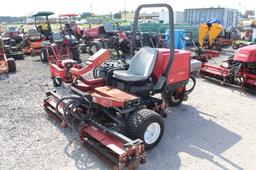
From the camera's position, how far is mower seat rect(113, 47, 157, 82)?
3.95m

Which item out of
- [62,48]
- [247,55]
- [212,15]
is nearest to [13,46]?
[62,48]

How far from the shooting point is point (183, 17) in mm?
23422

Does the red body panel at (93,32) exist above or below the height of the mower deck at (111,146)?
above

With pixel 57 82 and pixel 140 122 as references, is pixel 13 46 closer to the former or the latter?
pixel 57 82

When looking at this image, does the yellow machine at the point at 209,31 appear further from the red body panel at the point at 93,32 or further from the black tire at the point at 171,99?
the black tire at the point at 171,99

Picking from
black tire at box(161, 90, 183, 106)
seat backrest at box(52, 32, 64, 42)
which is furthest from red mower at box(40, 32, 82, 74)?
black tire at box(161, 90, 183, 106)

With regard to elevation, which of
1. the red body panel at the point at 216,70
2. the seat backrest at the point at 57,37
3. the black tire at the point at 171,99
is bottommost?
the black tire at the point at 171,99

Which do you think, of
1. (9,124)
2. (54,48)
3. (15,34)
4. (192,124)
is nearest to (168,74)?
(192,124)

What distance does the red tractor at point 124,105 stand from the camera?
3.16m

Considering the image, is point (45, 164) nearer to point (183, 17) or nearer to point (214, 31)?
point (214, 31)

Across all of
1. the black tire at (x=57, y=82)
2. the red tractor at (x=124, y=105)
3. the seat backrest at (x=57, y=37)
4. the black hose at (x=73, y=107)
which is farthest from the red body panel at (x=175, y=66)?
the seat backrest at (x=57, y=37)

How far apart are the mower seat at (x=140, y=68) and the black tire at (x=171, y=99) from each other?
107 centimetres

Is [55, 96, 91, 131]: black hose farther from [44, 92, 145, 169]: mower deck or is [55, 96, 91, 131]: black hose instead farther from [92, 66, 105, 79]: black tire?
[92, 66, 105, 79]: black tire

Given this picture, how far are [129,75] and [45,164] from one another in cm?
167
